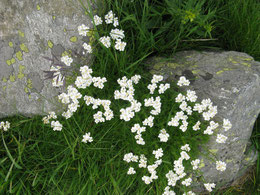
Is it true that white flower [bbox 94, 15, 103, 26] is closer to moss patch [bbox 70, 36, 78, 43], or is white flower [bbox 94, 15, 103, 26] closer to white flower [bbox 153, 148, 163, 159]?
moss patch [bbox 70, 36, 78, 43]

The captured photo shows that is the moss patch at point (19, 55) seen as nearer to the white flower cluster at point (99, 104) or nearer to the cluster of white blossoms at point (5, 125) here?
the cluster of white blossoms at point (5, 125)

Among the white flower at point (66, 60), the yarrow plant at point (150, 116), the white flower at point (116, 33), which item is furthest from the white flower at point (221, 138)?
the white flower at point (66, 60)

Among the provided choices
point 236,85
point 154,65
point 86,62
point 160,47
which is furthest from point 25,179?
point 236,85

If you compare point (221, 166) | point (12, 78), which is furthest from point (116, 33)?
A: point (221, 166)

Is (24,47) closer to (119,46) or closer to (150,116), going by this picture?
(119,46)

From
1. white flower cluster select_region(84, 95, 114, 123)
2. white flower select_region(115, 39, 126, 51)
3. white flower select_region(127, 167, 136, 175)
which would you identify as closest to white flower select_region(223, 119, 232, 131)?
white flower select_region(127, 167, 136, 175)
